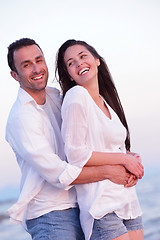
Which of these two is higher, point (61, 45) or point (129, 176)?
point (61, 45)

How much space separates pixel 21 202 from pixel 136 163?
0.75m

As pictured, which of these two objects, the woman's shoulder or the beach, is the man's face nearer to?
the woman's shoulder

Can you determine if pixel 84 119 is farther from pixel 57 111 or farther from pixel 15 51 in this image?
pixel 15 51

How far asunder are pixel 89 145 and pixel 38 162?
0.32 metres

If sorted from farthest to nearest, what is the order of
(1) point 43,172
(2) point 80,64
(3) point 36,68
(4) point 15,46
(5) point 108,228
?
(4) point 15,46, (3) point 36,68, (2) point 80,64, (1) point 43,172, (5) point 108,228

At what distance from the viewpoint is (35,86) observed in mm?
2908

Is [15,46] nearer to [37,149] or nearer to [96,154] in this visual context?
[37,149]

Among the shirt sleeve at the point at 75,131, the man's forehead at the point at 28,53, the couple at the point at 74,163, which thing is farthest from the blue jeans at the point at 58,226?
the man's forehead at the point at 28,53

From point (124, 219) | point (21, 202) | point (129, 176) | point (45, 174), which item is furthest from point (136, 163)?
point (21, 202)

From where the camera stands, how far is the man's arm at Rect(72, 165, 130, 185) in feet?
8.16

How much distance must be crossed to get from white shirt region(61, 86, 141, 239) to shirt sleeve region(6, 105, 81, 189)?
9cm

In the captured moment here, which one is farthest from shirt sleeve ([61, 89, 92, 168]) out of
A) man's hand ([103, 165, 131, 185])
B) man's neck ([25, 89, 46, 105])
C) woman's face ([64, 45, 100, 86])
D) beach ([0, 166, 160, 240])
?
beach ([0, 166, 160, 240])

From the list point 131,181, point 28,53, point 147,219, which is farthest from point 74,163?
point 147,219

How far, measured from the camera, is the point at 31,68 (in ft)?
9.73
